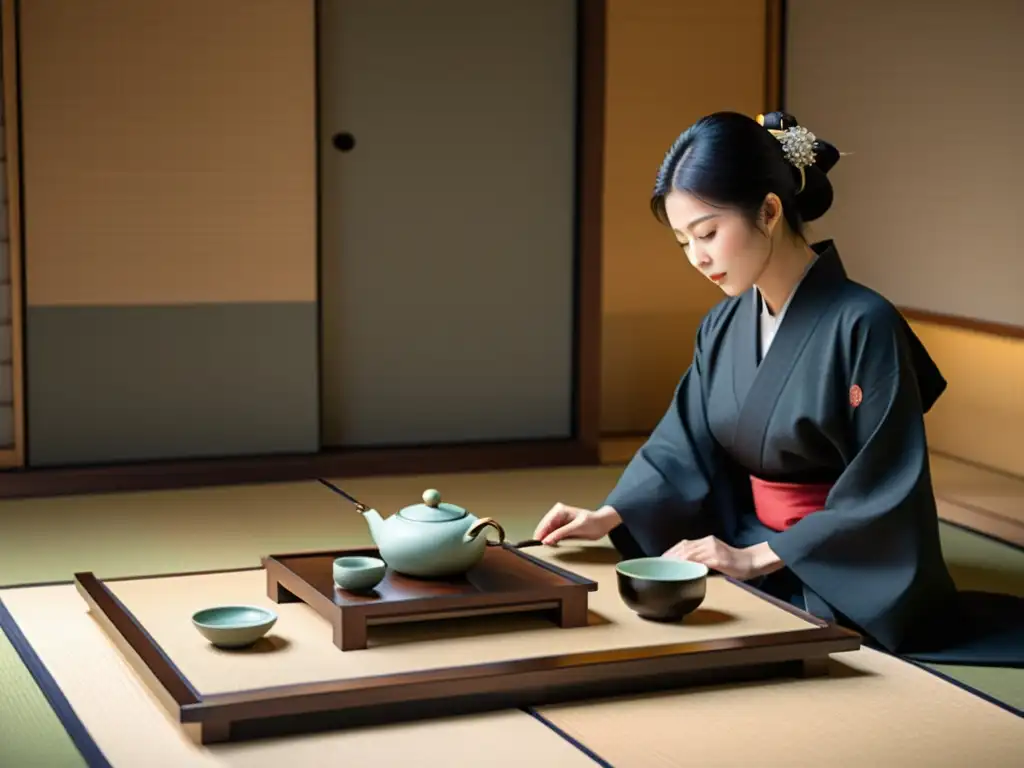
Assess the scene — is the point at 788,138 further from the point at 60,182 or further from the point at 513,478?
the point at 60,182

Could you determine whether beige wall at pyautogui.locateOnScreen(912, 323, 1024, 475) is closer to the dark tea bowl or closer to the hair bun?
the hair bun

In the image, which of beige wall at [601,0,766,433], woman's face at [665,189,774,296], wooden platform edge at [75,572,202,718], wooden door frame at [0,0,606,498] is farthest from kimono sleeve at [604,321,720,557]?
beige wall at [601,0,766,433]

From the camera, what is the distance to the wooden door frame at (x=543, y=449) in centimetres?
524

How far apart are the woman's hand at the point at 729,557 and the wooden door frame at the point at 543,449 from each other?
2.03 m

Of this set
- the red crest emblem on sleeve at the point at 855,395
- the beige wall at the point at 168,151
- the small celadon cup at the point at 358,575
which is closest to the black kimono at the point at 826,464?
the red crest emblem on sleeve at the point at 855,395

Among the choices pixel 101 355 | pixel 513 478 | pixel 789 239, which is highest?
pixel 789 239

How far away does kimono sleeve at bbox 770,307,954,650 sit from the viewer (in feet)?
11.6

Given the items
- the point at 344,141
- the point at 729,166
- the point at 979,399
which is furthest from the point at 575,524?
the point at 979,399

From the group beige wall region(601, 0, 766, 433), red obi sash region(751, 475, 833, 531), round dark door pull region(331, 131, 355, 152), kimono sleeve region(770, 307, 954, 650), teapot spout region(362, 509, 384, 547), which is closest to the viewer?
teapot spout region(362, 509, 384, 547)

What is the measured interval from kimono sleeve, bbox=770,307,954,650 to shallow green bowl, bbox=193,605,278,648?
112cm

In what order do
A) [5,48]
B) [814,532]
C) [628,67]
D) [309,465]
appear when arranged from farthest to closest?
1. [628,67]
2. [309,465]
3. [5,48]
4. [814,532]

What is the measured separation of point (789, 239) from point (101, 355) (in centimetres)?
241

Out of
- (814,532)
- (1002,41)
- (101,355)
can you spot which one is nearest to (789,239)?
(814,532)

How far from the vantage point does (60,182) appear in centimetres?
516
